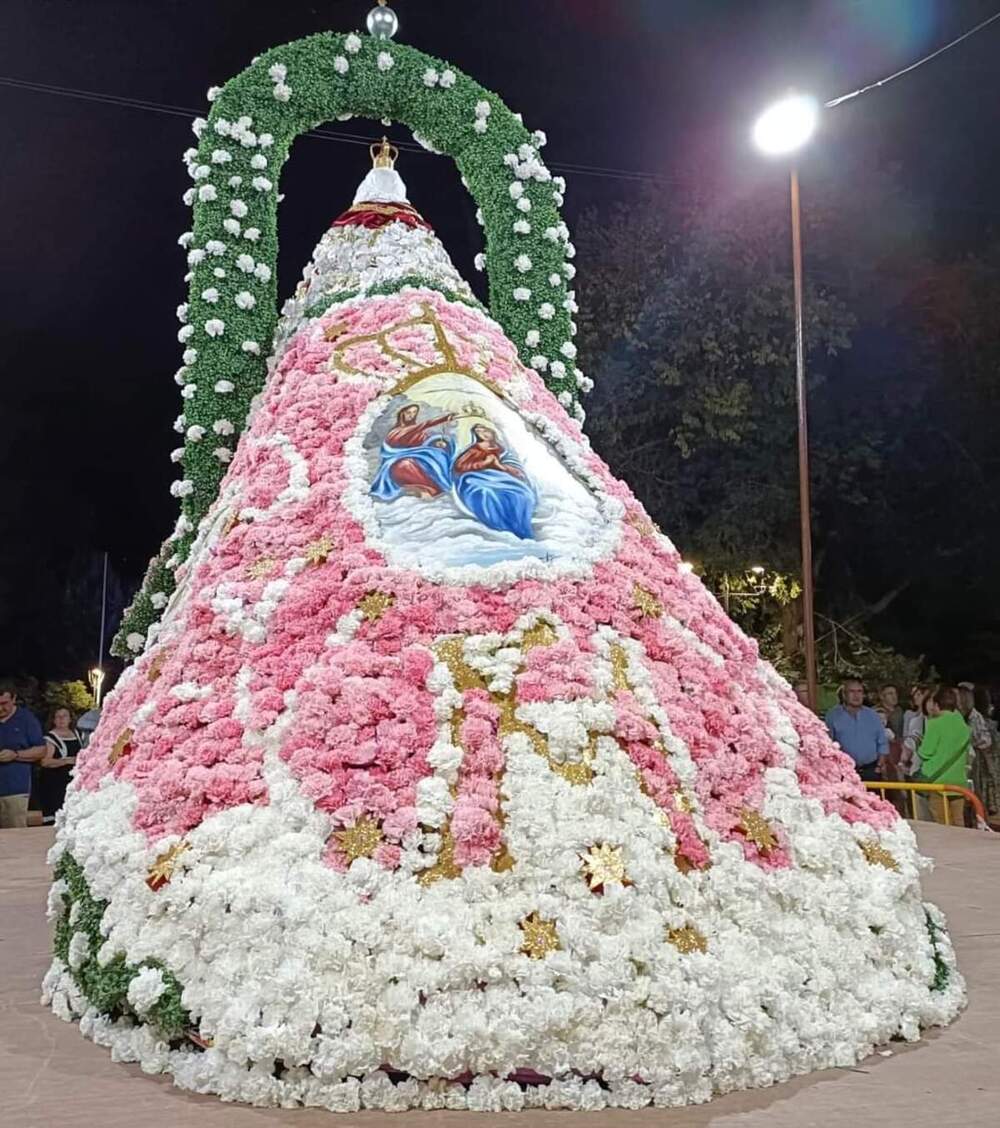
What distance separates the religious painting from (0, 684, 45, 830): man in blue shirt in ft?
18.9

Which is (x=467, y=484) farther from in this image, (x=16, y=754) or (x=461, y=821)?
(x=16, y=754)

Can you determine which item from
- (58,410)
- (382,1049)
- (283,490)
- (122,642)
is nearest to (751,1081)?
(382,1049)

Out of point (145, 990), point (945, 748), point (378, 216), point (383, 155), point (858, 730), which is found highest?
point (383, 155)

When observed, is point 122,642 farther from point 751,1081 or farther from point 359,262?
point 751,1081

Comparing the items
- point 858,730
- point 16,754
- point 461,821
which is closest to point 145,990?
point 461,821

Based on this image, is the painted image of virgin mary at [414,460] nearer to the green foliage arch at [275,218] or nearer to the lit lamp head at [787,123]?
the green foliage arch at [275,218]

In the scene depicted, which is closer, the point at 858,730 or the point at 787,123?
the point at 787,123

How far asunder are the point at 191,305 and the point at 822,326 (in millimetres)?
11080

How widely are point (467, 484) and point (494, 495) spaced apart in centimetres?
12

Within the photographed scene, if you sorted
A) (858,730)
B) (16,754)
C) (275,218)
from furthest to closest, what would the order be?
1. (858,730)
2. (16,754)
3. (275,218)

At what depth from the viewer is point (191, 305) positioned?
6223 mm

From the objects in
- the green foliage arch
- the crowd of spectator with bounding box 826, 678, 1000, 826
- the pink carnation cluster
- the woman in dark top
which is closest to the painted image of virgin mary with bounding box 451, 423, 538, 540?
the pink carnation cluster

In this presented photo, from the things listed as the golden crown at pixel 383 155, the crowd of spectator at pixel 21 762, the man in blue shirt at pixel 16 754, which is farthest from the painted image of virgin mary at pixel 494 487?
the man in blue shirt at pixel 16 754

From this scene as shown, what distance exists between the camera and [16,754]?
9125 millimetres
